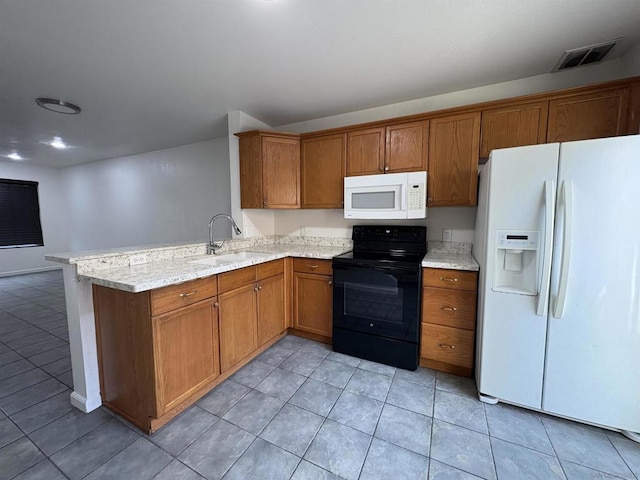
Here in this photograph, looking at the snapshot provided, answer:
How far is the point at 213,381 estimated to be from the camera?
74.4 inches

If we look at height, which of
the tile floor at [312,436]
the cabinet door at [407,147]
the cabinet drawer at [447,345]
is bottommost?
the tile floor at [312,436]

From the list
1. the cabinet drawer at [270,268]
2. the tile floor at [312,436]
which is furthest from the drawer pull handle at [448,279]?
the cabinet drawer at [270,268]

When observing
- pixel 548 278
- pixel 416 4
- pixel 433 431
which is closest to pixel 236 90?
pixel 416 4

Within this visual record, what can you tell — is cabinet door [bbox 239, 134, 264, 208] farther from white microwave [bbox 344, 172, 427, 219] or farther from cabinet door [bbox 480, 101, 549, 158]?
cabinet door [bbox 480, 101, 549, 158]

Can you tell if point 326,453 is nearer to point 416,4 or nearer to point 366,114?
point 416,4

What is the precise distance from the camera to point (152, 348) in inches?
57.0

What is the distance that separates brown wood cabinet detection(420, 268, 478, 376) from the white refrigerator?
0.26m

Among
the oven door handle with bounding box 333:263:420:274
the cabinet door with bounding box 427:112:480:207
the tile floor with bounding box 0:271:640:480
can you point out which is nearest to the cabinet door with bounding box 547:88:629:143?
the cabinet door with bounding box 427:112:480:207

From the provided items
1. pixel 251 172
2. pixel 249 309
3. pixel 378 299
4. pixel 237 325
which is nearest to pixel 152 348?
pixel 237 325

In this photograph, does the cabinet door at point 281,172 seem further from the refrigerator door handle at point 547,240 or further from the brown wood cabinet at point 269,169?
the refrigerator door handle at point 547,240

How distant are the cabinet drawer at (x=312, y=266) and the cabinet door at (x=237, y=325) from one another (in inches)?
22.0

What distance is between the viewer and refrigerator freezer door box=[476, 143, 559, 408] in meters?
1.54

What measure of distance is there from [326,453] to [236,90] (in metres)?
2.85

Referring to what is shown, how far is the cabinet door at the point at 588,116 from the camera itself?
178 cm
